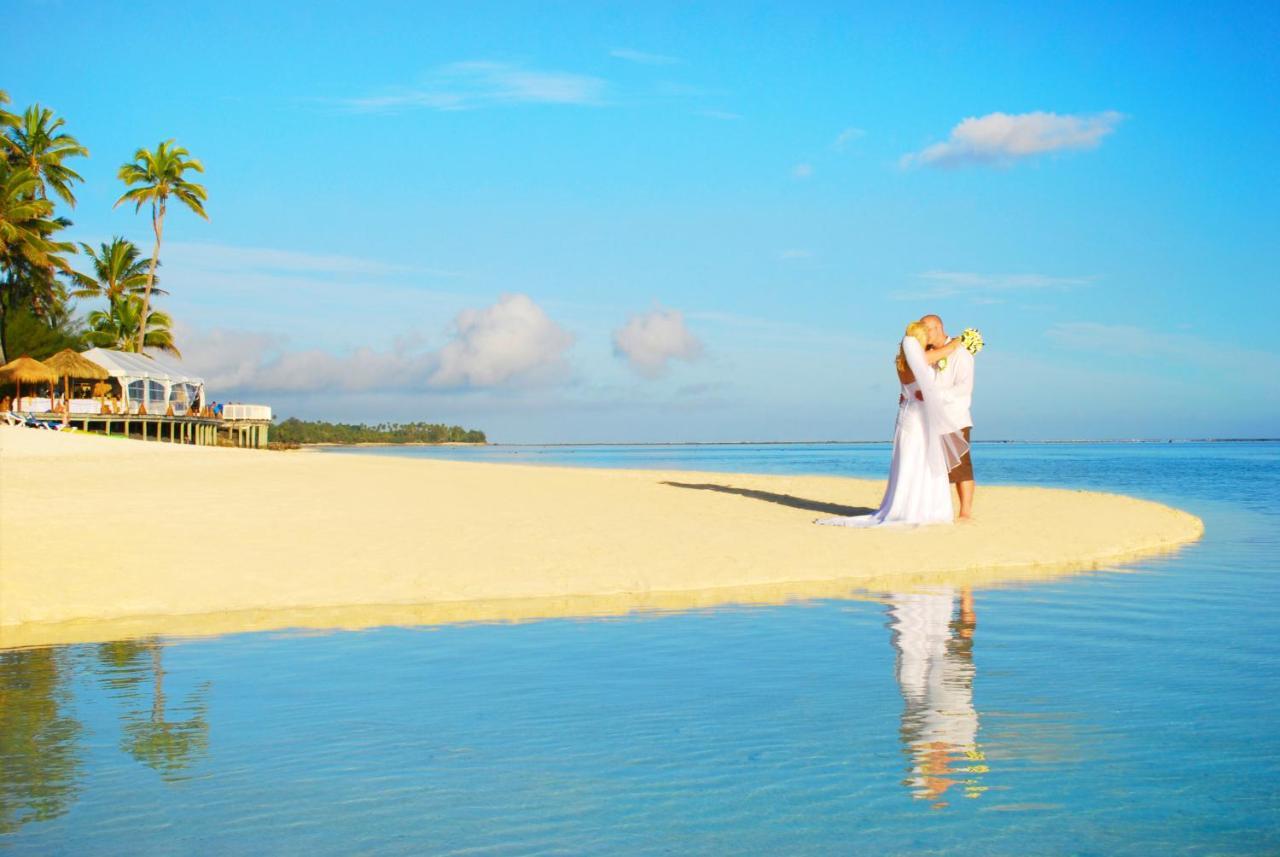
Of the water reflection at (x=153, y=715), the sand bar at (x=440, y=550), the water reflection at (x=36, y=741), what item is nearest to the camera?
the water reflection at (x=36, y=741)

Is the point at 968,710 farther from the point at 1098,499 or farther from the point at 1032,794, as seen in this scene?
the point at 1098,499

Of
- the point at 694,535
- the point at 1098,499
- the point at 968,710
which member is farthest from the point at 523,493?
the point at 968,710

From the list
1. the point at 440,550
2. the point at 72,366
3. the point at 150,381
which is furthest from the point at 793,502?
the point at 150,381

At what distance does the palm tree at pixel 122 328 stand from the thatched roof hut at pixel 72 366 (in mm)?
16803

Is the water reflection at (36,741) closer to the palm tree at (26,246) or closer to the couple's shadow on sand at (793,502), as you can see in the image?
the couple's shadow on sand at (793,502)

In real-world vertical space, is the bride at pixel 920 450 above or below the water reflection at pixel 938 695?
above

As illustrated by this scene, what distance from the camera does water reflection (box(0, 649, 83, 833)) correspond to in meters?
5.34

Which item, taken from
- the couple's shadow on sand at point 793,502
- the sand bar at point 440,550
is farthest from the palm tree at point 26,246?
the couple's shadow on sand at point 793,502

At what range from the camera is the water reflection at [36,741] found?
5.34 metres

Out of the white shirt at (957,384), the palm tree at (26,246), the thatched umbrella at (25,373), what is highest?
the palm tree at (26,246)

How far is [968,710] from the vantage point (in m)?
6.96

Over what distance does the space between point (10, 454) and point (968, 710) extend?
3122cm

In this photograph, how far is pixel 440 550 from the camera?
14258 mm

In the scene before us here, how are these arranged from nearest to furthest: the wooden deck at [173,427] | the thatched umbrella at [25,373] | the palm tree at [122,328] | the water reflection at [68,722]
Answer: the water reflection at [68,722] → the thatched umbrella at [25,373] → the wooden deck at [173,427] → the palm tree at [122,328]
